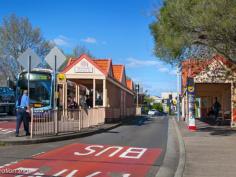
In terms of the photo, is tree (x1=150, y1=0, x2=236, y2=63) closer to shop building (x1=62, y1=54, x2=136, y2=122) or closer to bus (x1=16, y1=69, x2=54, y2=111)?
shop building (x1=62, y1=54, x2=136, y2=122)

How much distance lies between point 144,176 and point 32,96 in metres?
23.1

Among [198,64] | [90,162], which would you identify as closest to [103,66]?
[198,64]

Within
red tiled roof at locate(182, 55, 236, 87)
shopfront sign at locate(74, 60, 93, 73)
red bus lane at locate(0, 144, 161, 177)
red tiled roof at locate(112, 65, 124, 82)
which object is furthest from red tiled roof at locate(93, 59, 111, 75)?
red bus lane at locate(0, 144, 161, 177)

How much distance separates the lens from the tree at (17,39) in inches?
2516

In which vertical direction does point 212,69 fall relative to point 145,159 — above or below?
above

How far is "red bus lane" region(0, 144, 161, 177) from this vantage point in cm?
1112

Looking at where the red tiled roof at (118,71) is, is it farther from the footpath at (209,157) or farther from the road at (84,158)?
the road at (84,158)

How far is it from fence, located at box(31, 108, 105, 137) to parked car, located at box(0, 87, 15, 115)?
2722 cm

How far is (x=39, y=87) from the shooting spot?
33.0 metres

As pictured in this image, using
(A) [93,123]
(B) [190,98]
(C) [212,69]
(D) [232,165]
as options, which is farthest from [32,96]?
(D) [232,165]

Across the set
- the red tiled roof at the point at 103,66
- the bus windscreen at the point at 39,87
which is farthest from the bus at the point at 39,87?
the red tiled roof at the point at 103,66

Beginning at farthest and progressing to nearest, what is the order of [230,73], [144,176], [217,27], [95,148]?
[230,73] → [217,27] → [95,148] → [144,176]

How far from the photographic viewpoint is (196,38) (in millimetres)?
19844

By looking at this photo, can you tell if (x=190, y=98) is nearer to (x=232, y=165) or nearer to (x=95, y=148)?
(x=95, y=148)
